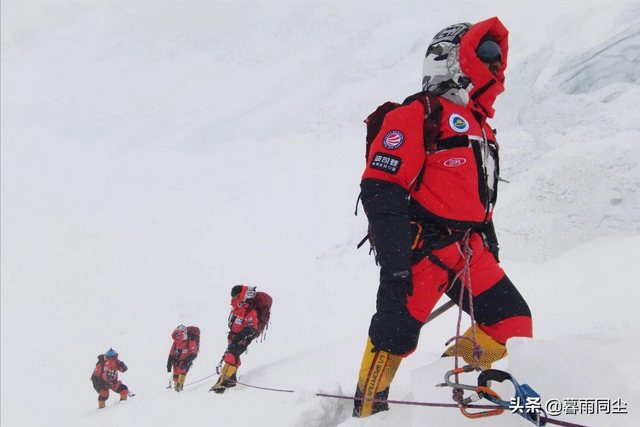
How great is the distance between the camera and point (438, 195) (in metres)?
2.57

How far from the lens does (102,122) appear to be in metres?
28.1

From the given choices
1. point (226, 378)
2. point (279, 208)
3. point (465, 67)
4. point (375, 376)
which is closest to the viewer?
point (465, 67)

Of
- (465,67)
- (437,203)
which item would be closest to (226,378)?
(437,203)

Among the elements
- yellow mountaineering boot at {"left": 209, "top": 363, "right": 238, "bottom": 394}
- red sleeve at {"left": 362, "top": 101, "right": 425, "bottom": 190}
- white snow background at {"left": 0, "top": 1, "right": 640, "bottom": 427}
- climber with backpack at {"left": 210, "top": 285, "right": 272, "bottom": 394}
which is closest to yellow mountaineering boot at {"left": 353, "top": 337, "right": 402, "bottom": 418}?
white snow background at {"left": 0, "top": 1, "right": 640, "bottom": 427}

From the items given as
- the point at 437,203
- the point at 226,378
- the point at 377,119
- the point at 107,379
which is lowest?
A: the point at 226,378

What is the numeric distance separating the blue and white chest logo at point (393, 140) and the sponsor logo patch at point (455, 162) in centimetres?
28

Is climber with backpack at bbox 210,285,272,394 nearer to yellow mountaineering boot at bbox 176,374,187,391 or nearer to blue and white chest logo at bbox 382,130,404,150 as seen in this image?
yellow mountaineering boot at bbox 176,374,187,391

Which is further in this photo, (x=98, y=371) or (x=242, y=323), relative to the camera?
(x=98, y=371)

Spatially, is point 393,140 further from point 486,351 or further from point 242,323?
point 242,323

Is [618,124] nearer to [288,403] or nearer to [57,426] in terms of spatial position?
[288,403]

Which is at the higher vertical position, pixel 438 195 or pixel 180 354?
pixel 438 195

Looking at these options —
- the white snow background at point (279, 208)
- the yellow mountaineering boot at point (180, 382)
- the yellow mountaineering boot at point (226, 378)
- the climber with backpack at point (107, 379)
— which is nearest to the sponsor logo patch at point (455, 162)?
the white snow background at point (279, 208)

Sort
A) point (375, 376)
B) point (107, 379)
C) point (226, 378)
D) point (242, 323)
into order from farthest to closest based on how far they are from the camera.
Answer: point (107, 379)
point (242, 323)
point (226, 378)
point (375, 376)

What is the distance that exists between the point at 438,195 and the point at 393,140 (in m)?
0.39
